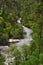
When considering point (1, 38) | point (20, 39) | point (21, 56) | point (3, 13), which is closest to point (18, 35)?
point (20, 39)

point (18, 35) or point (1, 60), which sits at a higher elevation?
point (1, 60)

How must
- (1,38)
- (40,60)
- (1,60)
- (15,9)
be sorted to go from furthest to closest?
(15,9) < (1,38) < (1,60) < (40,60)

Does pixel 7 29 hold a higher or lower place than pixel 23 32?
higher

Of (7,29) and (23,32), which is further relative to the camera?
(23,32)

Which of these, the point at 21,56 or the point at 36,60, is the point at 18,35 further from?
the point at 36,60

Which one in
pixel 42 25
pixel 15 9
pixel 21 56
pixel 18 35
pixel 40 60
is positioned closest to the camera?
pixel 40 60

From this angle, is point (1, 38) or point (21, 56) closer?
point (21, 56)

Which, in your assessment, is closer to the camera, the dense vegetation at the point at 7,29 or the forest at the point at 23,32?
the forest at the point at 23,32

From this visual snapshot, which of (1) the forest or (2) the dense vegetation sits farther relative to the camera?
(2) the dense vegetation
